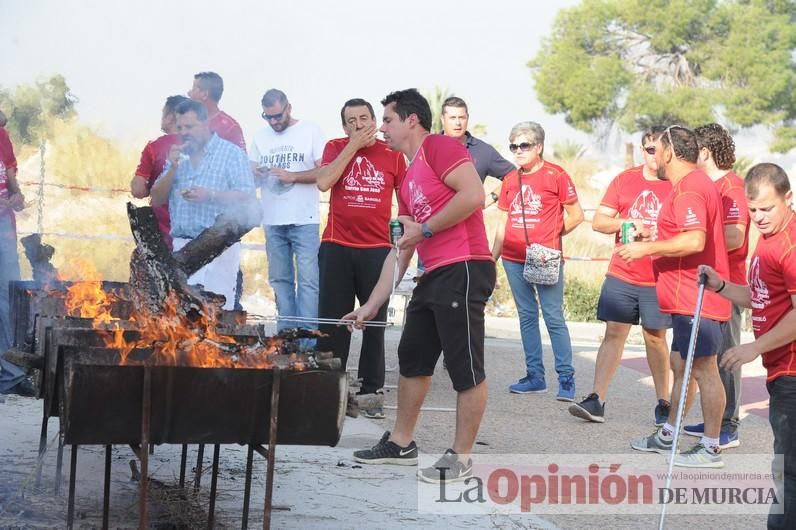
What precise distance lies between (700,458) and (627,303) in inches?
67.0

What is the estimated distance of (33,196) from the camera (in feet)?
60.5

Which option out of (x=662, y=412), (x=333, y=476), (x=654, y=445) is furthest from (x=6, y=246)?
(x=662, y=412)

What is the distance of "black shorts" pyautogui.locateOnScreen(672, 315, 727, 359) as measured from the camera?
22.4 ft

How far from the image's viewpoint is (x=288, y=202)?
355 inches

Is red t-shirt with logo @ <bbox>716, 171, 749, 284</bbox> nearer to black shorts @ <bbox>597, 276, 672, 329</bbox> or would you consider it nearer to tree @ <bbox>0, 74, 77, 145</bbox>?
black shorts @ <bbox>597, 276, 672, 329</bbox>

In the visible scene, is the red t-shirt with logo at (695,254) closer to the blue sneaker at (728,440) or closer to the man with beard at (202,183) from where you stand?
the blue sneaker at (728,440)

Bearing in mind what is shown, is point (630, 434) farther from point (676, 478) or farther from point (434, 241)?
point (434, 241)

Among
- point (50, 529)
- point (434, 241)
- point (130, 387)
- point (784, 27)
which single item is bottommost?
point (50, 529)

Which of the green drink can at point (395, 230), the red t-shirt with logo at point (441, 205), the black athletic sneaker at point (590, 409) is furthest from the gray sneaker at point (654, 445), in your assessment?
the green drink can at point (395, 230)

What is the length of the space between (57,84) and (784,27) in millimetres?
41022

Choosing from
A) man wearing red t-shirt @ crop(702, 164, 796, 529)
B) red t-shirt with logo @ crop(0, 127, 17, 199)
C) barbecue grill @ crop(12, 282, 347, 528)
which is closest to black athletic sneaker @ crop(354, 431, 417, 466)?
barbecue grill @ crop(12, 282, 347, 528)

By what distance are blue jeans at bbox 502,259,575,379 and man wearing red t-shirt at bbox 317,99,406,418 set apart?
5.11 ft

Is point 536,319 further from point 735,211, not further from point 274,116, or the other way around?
point 274,116

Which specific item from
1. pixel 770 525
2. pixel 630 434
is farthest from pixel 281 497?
pixel 630 434
